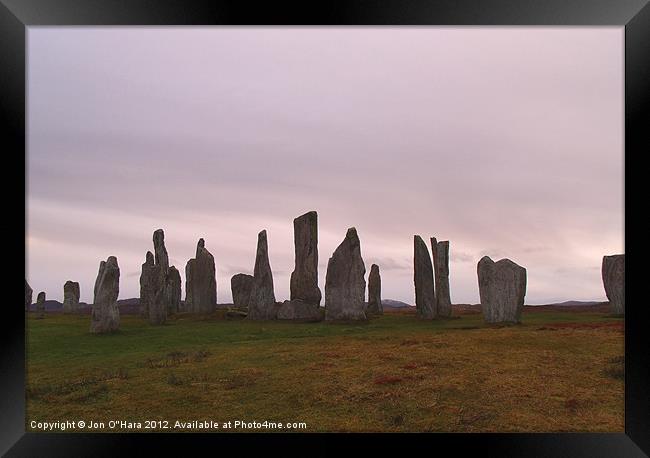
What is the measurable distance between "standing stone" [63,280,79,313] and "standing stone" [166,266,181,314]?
577 centimetres

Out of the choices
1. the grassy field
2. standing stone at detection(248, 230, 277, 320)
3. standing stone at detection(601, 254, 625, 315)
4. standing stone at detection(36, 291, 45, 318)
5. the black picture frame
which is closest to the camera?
the black picture frame

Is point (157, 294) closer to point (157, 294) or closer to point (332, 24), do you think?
point (157, 294)

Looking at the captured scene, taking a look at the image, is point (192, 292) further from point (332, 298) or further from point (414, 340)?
point (414, 340)

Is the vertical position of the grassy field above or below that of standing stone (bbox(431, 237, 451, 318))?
below

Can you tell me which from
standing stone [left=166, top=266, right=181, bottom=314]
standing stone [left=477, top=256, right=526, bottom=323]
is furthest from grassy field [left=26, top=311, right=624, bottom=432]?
standing stone [left=166, top=266, right=181, bottom=314]

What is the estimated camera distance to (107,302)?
15070 millimetres

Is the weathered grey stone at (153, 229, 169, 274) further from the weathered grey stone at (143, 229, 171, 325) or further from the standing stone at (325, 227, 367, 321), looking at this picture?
the standing stone at (325, 227, 367, 321)

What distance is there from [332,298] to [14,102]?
12.5 metres

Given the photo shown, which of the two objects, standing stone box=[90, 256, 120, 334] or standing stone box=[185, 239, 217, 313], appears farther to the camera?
standing stone box=[185, 239, 217, 313]

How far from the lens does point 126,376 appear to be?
9984 millimetres

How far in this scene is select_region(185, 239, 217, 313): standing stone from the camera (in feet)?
69.1

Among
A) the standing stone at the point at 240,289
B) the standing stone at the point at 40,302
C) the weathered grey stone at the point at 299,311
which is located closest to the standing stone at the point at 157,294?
the weathered grey stone at the point at 299,311

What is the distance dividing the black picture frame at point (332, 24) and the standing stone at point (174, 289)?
16682 millimetres

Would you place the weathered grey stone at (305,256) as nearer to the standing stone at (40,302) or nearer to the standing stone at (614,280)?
the standing stone at (614,280)
